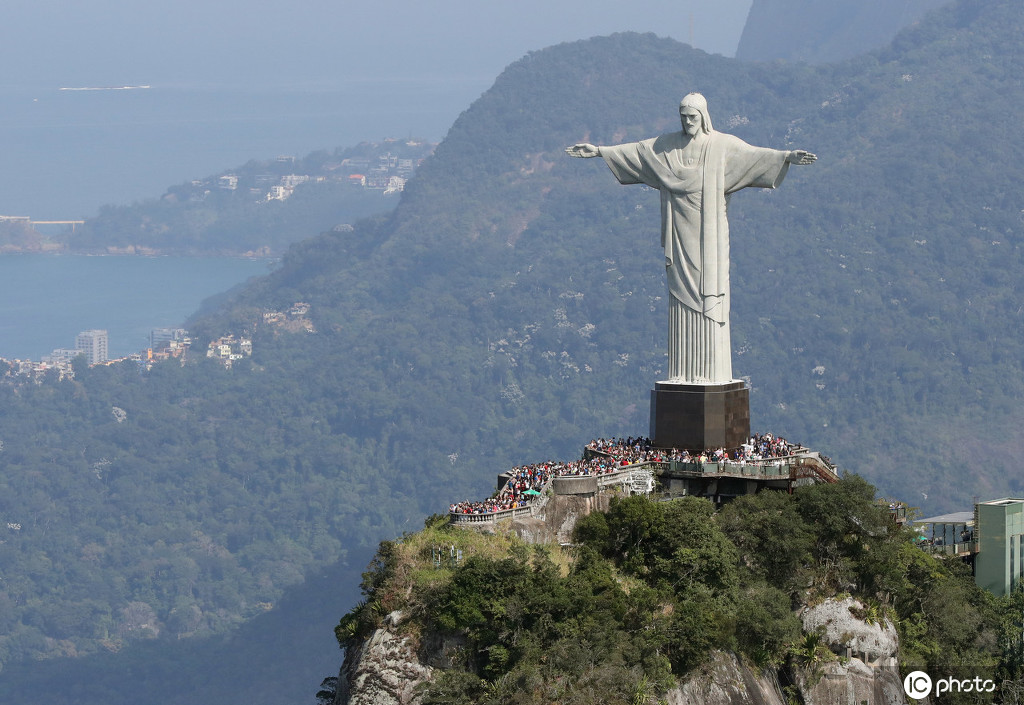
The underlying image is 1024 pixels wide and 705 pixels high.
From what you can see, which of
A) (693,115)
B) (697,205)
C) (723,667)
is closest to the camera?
(723,667)

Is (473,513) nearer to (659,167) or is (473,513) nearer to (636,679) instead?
(636,679)

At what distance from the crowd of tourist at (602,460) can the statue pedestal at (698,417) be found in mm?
297

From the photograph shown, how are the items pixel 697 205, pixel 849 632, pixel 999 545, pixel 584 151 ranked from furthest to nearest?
pixel 999 545
pixel 584 151
pixel 697 205
pixel 849 632

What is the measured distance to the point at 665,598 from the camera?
172 feet

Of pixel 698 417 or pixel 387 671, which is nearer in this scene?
pixel 387 671

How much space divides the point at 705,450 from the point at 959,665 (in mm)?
8614

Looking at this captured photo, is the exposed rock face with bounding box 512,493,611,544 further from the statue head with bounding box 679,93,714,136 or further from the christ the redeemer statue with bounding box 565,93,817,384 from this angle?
the statue head with bounding box 679,93,714,136

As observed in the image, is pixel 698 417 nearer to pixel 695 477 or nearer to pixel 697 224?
pixel 695 477

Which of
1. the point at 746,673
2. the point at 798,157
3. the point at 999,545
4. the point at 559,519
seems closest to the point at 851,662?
the point at 746,673

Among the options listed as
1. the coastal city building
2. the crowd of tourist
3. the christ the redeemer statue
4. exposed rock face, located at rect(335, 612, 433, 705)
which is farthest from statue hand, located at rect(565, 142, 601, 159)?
exposed rock face, located at rect(335, 612, 433, 705)

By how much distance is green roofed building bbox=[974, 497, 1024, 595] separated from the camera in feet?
201

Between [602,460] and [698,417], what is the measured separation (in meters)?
2.84

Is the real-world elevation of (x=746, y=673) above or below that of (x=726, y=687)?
above

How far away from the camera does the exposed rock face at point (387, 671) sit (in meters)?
50.5
